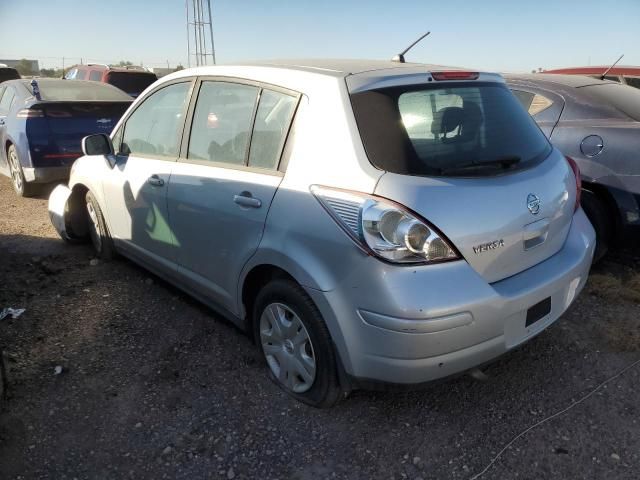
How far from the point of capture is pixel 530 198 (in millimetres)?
2488

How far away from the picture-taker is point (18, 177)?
710cm

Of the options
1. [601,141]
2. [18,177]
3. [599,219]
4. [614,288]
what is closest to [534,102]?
[601,141]

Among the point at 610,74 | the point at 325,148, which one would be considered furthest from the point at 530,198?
the point at 610,74

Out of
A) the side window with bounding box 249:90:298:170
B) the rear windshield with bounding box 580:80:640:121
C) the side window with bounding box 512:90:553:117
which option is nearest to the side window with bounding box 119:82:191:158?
the side window with bounding box 249:90:298:170

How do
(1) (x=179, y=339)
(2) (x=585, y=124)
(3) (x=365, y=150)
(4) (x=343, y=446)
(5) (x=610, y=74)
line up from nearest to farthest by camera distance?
(3) (x=365, y=150)
(4) (x=343, y=446)
(1) (x=179, y=339)
(2) (x=585, y=124)
(5) (x=610, y=74)

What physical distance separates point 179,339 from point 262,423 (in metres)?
1.01

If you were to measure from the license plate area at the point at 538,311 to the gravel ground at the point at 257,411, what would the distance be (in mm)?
389

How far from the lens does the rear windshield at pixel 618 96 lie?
4215 mm

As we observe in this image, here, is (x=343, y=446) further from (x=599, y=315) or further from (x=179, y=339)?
(x=599, y=315)

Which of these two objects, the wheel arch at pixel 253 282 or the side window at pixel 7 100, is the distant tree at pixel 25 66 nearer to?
the side window at pixel 7 100

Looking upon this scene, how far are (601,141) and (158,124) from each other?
3.26 metres

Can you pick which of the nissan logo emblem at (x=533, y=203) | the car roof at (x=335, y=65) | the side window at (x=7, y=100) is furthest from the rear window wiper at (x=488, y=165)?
the side window at (x=7, y=100)

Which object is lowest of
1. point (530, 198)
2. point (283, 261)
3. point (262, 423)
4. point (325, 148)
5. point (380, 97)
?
point (262, 423)

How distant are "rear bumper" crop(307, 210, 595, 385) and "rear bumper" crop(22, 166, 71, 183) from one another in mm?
5391
